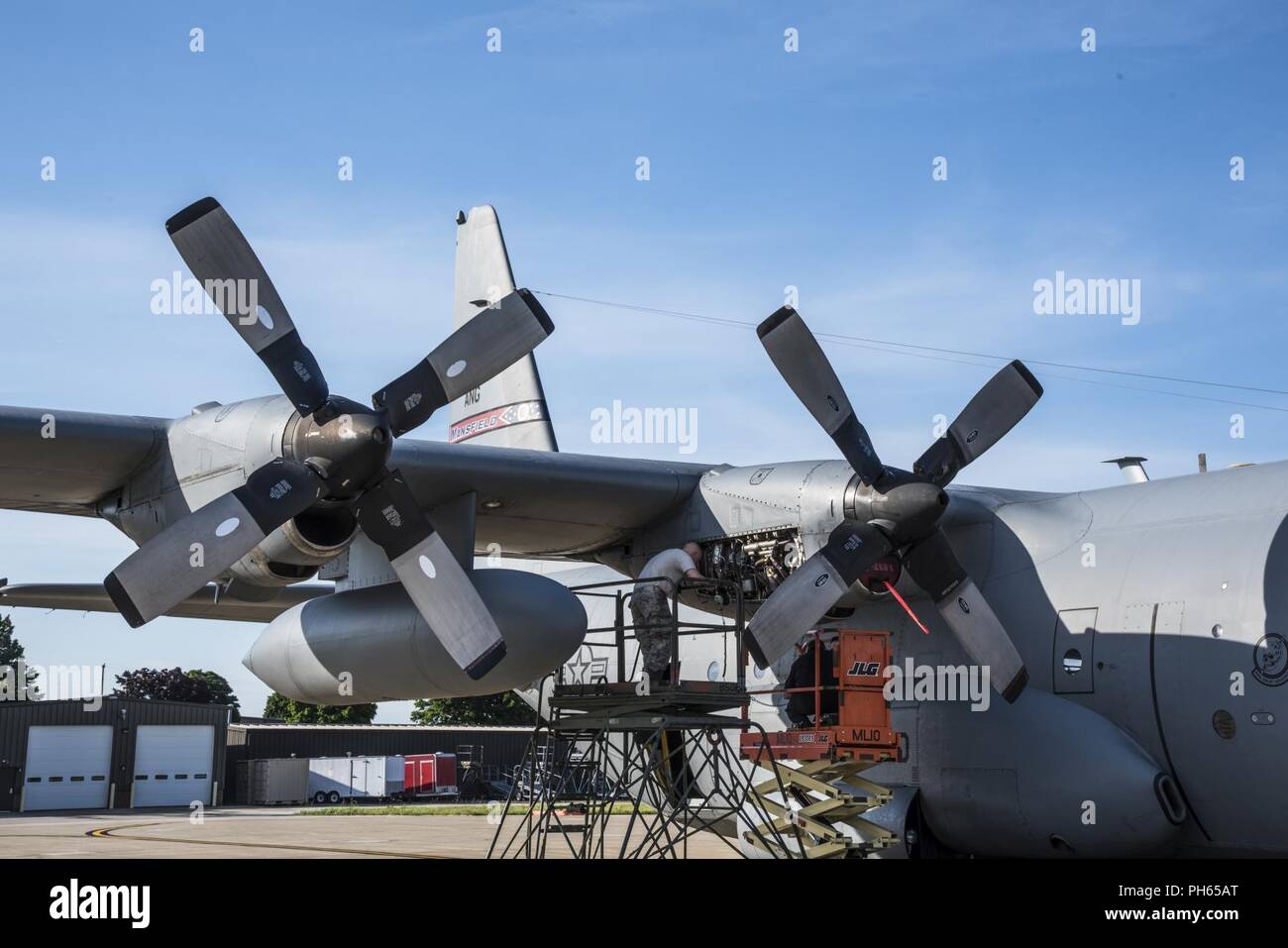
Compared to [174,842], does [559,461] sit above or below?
above

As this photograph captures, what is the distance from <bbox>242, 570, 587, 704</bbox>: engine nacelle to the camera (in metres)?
12.1

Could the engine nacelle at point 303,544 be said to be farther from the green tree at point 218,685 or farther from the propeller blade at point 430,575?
the green tree at point 218,685

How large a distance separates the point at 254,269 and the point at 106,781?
34531mm

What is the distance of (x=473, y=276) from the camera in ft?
66.7

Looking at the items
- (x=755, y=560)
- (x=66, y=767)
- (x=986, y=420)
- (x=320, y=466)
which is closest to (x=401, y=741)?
(x=66, y=767)

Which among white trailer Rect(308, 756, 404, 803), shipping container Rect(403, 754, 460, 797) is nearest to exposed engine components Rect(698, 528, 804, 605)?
shipping container Rect(403, 754, 460, 797)

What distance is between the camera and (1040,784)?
39.4ft

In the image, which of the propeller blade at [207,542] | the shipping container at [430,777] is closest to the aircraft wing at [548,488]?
the propeller blade at [207,542]

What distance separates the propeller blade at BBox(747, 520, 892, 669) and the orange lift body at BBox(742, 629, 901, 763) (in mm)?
1286

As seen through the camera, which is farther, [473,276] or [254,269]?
[473,276]

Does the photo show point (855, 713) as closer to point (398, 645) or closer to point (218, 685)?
point (398, 645)

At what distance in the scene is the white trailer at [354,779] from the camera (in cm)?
4569
